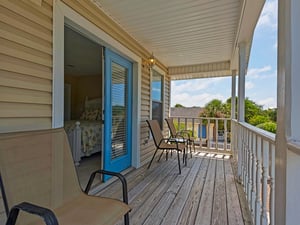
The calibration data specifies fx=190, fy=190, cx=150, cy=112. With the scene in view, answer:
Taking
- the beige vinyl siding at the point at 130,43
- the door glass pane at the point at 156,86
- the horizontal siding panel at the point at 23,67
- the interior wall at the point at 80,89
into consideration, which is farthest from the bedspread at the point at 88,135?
the interior wall at the point at 80,89

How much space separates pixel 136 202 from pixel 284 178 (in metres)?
1.87

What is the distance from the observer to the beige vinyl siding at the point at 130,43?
231 cm

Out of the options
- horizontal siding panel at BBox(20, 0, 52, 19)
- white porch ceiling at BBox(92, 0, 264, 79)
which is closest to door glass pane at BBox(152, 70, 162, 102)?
white porch ceiling at BBox(92, 0, 264, 79)

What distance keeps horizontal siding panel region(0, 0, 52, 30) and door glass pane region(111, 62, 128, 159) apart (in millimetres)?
1416

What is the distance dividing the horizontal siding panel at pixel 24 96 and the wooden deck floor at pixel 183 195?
1482 millimetres

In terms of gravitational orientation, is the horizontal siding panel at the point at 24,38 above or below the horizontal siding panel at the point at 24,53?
above

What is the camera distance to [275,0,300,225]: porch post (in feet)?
2.48

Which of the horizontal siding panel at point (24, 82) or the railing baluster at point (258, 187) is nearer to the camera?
the horizontal siding panel at point (24, 82)

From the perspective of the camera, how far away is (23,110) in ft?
5.34

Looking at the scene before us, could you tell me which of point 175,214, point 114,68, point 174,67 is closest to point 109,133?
point 114,68

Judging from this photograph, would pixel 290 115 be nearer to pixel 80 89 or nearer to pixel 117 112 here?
pixel 117 112

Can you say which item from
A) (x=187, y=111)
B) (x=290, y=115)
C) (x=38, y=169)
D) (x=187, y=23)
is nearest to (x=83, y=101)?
(x=187, y=23)

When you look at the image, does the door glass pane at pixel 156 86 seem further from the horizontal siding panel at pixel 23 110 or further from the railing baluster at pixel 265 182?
the railing baluster at pixel 265 182

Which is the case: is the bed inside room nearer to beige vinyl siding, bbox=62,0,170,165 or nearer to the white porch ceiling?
beige vinyl siding, bbox=62,0,170,165
